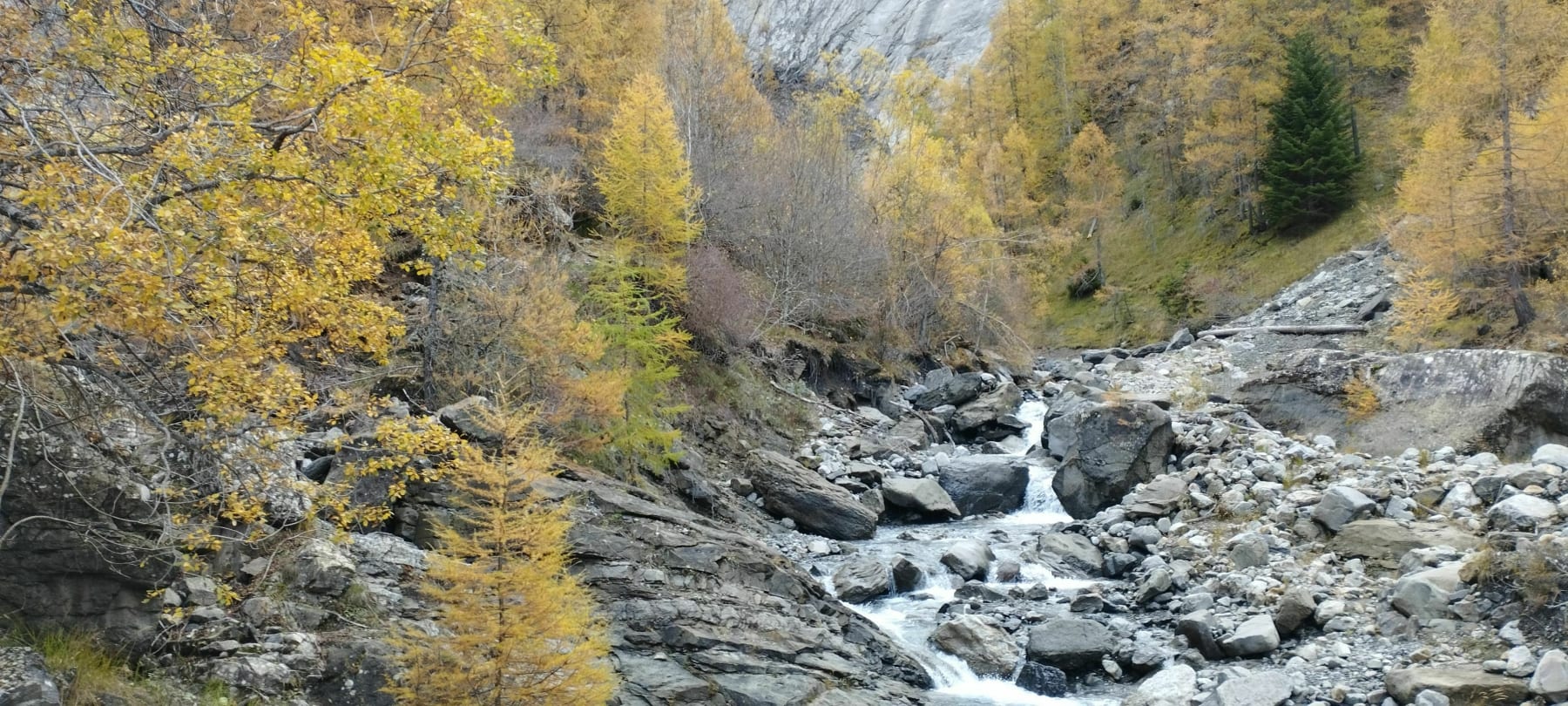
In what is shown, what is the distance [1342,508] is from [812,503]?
27.4ft

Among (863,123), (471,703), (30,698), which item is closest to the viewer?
(30,698)

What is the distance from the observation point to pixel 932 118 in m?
43.6

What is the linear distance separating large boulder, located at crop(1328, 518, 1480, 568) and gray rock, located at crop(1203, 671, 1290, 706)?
11.0 feet

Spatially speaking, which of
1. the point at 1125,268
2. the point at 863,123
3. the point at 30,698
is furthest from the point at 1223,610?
the point at 1125,268

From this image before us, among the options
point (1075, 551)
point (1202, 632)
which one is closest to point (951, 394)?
point (1075, 551)

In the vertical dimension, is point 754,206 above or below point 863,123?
below

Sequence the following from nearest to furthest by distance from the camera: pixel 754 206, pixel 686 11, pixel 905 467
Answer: pixel 905 467, pixel 754 206, pixel 686 11

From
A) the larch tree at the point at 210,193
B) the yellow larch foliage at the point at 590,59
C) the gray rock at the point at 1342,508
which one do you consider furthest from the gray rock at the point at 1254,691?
the yellow larch foliage at the point at 590,59

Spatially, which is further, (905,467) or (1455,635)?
(905,467)

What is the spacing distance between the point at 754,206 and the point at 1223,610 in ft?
65.1

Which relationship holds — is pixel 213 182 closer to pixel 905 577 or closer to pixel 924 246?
pixel 905 577

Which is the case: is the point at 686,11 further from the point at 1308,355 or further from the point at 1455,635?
the point at 1455,635

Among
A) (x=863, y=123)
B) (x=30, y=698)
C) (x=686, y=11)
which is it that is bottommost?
(x=30, y=698)

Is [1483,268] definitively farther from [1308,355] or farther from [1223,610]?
[1223,610]
